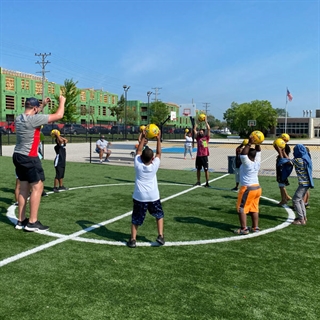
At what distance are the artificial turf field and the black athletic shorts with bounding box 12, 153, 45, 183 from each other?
95cm

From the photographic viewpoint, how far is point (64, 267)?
4.31 m

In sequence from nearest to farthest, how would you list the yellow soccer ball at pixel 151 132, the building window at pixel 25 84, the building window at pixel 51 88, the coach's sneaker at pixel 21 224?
the yellow soccer ball at pixel 151 132, the coach's sneaker at pixel 21 224, the building window at pixel 25 84, the building window at pixel 51 88

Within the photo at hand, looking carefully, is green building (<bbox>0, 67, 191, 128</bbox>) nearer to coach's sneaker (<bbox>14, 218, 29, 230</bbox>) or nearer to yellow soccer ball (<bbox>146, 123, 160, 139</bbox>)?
coach's sneaker (<bbox>14, 218, 29, 230</bbox>)

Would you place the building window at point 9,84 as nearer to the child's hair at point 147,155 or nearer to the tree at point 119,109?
the tree at point 119,109

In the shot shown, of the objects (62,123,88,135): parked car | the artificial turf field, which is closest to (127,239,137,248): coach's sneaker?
the artificial turf field

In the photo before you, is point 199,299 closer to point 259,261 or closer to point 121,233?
point 259,261

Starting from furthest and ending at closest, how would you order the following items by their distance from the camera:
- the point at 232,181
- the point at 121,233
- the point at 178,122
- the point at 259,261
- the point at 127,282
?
the point at 178,122, the point at 232,181, the point at 121,233, the point at 259,261, the point at 127,282

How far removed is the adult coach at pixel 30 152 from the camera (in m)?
5.36

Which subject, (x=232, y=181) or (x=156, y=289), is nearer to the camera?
(x=156, y=289)

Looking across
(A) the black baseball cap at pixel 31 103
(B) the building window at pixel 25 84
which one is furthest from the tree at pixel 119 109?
(A) the black baseball cap at pixel 31 103

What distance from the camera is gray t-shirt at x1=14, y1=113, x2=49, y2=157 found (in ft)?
17.5

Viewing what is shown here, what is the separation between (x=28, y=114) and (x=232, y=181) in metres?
8.52

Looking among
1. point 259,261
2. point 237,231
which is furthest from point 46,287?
point 237,231

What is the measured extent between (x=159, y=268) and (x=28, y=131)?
118 inches
